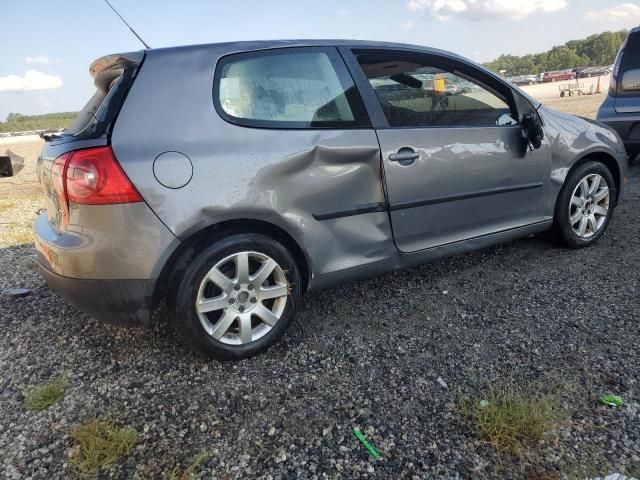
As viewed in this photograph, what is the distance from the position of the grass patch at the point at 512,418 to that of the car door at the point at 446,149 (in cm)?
117

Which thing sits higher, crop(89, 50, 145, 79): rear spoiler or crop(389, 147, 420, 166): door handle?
crop(89, 50, 145, 79): rear spoiler

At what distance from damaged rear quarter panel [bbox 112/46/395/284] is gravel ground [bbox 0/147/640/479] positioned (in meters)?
0.61

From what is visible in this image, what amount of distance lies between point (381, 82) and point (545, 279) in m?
1.82

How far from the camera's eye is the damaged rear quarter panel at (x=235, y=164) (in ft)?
7.63

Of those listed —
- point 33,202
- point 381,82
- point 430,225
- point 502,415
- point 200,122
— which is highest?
point 381,82

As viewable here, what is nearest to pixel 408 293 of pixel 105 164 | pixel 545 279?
pixel 545 279

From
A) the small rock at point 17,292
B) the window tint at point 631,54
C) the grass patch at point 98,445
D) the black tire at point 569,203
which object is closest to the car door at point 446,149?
the black tire at point 569,203

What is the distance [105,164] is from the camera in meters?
2.25

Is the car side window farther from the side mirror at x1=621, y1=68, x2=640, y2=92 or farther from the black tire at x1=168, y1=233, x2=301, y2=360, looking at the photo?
the side mirror at x1=621, y1=68, x2=640, y2=92

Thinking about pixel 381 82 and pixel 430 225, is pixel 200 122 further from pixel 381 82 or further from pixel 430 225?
pixel 430 225

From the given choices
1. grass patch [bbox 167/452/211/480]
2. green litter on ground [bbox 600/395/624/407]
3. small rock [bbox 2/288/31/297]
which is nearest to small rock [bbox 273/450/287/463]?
grass patch [bbox 167/452/211/480]

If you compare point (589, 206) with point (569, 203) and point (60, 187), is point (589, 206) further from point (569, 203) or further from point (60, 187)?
point (60, 187)

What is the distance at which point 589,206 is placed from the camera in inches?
156

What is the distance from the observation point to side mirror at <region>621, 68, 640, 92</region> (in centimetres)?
573
